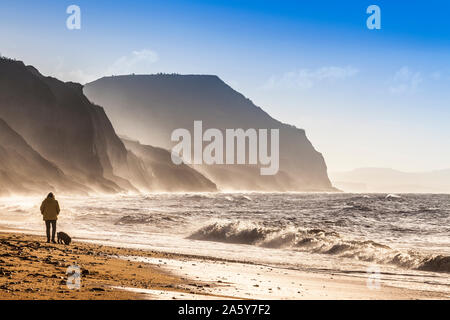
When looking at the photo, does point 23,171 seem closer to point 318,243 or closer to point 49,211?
point 49,211

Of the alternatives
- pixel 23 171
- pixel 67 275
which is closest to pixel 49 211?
pixel 67 275

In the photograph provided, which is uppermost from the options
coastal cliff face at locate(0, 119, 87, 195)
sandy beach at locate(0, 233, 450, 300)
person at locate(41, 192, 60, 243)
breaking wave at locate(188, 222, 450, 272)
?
coastal cliff face at locate(0, 119, 87, 195)

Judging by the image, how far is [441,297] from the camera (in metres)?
12.1

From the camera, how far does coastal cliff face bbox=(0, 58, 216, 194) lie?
317 feet

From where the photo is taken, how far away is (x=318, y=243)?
2509 centimetres

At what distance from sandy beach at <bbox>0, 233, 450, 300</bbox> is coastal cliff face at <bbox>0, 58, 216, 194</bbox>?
264 feet

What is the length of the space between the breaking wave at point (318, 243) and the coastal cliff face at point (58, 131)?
68.2 meters

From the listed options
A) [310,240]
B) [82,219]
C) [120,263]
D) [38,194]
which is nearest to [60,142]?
[38,194]

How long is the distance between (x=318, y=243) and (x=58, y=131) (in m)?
94.3

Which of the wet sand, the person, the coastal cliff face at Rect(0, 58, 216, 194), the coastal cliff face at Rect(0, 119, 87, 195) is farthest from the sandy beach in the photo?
the coastal cliff face at Rect(0, 58, 216, 194)

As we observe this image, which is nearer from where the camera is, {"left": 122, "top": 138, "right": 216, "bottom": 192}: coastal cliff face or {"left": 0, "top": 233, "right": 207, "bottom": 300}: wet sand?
{"left": 0, "top": 233, "right": 207, "bottom": 300}: wet sand

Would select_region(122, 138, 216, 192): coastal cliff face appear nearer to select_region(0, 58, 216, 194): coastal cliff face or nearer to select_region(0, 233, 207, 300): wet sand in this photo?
select_region(0, 58, 216, 194): coastal cliff face

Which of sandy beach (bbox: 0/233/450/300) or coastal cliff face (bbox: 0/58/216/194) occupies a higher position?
coastal cliff face (bbox: 0/58/216/194)

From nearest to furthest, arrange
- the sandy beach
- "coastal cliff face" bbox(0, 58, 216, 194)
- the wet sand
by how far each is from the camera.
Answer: the wet sand → the sandy beach → "coastal cliff face" bbox(0, 58, 216, 194)
